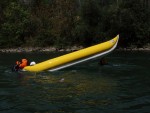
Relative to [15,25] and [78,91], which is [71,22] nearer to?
[15,25]

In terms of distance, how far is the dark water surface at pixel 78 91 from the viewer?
12.0 meters

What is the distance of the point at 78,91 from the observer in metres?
14.8

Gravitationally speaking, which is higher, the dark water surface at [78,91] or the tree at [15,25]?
the dark water surface at [78,91]

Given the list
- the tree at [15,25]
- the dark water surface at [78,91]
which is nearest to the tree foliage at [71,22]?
the tree at [15,25]

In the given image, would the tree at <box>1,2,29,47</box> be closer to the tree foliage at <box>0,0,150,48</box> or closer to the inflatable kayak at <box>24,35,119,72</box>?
the tree foliage at <box>0,0,150,48</box>

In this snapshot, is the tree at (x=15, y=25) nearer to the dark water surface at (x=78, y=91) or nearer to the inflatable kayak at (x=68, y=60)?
the dark water surface at (x=78, y=91)

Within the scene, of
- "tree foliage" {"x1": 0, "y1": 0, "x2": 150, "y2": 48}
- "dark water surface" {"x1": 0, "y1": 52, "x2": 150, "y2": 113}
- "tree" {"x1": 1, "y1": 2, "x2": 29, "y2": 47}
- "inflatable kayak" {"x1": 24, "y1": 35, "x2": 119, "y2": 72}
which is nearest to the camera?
"dark water surface" {"x1": 0, "y1": 52, "x2": 150, "y2": 113}

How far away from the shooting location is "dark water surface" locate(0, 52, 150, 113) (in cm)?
1201

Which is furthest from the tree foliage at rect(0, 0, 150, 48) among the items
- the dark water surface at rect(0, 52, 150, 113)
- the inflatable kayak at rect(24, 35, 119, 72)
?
the inflatable kayak at rect(24, 35, 119, 72)

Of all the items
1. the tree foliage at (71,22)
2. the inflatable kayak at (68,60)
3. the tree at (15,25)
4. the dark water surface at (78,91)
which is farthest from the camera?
the tree at (15,25)

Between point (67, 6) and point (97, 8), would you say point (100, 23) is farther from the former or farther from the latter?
point (67, 6)

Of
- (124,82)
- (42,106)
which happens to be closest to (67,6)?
(124,82)

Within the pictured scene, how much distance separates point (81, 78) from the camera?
1833 centimetres

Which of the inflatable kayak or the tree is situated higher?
the inflatable kayak
